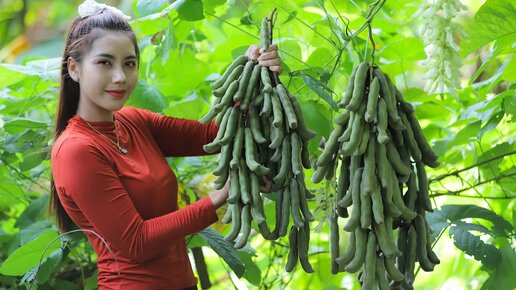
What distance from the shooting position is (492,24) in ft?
5.52

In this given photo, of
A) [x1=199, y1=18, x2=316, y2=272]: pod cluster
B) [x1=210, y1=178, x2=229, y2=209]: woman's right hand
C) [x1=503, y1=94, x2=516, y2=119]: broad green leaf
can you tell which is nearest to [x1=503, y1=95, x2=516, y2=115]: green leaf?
[x1=503, y1=94, x2=516, y2=119]: broad green leaf

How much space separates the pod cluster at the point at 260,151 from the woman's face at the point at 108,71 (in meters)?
0.26

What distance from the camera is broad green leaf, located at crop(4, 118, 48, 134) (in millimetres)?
2092

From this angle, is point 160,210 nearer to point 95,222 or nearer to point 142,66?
point 95,222

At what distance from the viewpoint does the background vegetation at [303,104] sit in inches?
72.9

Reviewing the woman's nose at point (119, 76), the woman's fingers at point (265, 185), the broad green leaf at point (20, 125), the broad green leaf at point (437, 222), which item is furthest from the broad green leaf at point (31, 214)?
the broad green leaf at point (437, 222)

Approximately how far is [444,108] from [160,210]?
2.98 ft

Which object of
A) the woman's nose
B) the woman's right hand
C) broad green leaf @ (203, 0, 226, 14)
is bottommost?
the woman's right hand

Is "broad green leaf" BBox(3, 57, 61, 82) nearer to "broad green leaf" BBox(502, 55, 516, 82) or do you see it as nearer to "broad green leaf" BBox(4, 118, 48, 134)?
"broad green leaf" BBox(4, 118, 48, 134)

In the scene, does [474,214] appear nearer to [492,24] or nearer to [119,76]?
[492,24]

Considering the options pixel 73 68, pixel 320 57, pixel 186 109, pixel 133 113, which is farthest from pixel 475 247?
pixel 73 68

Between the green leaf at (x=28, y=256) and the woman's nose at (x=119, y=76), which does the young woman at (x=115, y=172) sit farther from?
the green leaf at (x=28, y=256)

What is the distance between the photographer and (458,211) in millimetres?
1940

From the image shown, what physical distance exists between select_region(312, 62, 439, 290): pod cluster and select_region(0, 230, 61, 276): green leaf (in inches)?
34.8
